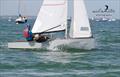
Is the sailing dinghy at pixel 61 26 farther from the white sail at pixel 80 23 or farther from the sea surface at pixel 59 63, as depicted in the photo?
the sea surface at pixel 59 63

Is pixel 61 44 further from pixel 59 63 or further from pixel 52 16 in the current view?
pixel 59 63

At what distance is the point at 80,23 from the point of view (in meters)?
40.5

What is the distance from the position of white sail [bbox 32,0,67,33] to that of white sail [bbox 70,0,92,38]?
0.98 m

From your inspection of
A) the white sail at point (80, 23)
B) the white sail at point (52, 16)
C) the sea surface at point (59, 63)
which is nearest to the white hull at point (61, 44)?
the sea surface at point (59, 63)

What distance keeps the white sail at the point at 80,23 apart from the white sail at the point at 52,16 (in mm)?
984

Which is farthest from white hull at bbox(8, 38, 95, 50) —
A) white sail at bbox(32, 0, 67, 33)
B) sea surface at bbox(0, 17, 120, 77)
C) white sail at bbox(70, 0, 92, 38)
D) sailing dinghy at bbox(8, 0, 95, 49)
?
white sail at bbox(32, 0, 67, 33)

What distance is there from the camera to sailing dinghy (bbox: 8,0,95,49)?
131 feet

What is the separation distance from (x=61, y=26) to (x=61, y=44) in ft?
6.34

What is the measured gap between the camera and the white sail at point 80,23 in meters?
40.2

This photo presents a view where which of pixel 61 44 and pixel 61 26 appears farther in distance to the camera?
pixel 61 26

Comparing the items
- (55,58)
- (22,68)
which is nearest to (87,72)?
(22,68)

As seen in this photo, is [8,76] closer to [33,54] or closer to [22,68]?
[22,68]

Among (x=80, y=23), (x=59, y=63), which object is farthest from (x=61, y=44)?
(x=59, y=63)

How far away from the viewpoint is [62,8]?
41.4 metres
